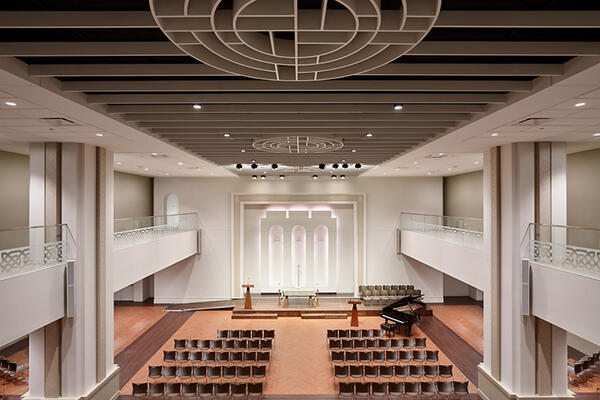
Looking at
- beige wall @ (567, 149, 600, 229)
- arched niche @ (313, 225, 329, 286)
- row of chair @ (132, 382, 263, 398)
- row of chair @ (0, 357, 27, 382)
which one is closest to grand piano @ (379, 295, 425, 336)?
arched niche @ (313, 225, 329, 286)

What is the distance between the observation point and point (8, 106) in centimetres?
551

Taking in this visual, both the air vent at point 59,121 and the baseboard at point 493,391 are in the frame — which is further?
the baseboard at point 493,391

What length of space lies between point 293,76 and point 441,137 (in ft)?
18.3

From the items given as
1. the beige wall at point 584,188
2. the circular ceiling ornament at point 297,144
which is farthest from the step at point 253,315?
the beige wall at point 584,188

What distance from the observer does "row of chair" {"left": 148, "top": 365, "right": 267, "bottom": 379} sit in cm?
975

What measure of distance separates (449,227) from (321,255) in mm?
8021

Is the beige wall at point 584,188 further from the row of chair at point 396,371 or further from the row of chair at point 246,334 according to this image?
the row of chair at point 246,334

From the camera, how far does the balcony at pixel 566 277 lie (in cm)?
634

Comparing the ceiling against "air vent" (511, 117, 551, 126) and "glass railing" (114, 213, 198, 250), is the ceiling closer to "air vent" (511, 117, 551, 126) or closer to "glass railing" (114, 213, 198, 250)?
"air vent" (511, 117, 551, 126)

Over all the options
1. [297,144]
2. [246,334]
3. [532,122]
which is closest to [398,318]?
[246,334]

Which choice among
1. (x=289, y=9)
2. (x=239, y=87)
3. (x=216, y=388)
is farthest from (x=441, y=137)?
(x=216, y=388)

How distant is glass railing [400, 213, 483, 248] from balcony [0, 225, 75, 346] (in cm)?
1118

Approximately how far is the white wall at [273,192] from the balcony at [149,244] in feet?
3.36

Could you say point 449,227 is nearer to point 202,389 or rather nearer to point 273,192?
point 273,192
